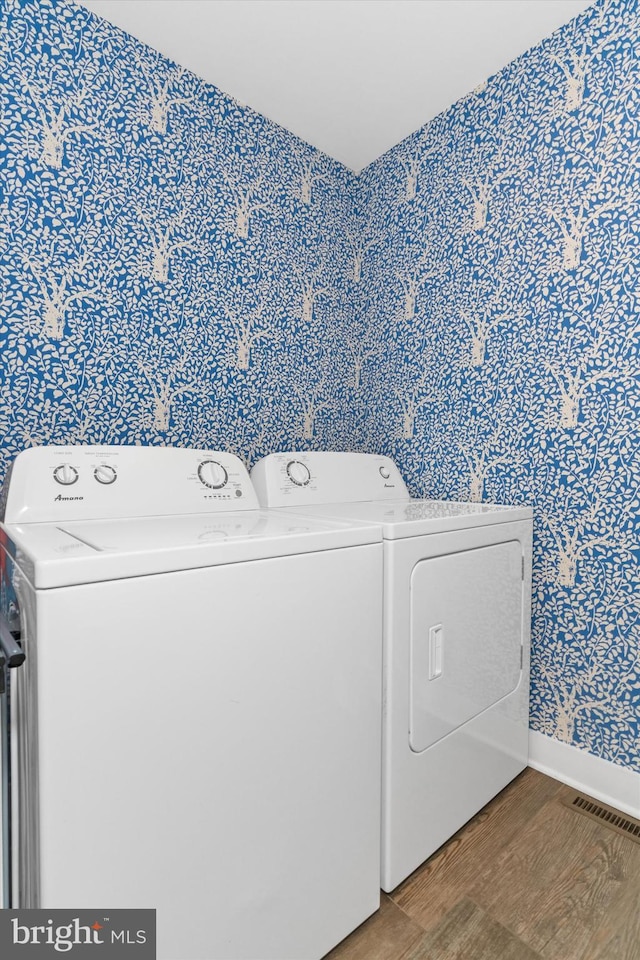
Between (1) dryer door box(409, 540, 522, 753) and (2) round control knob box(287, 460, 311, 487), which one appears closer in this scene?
(1) dryer door box(409, 540, 522, 753)

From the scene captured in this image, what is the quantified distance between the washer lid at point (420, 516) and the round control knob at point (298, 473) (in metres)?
0.10

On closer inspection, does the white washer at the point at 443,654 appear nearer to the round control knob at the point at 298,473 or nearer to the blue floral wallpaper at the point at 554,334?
the round control knob at the point at 298,473

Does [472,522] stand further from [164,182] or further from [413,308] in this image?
Answer: [164,182]

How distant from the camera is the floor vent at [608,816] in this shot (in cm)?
139

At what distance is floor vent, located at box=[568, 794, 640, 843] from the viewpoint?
4.55 feet

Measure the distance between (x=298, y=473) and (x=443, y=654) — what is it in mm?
767

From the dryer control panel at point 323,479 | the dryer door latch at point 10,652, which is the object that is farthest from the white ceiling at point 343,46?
the dryer door latch at point 10,652

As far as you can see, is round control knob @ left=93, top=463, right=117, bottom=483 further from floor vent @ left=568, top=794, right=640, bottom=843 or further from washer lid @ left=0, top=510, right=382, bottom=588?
floor vent @ left=568, top=794, right=640, bottom=843

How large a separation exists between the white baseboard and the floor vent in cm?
3

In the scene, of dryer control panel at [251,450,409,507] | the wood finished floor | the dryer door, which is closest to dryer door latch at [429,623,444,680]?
the dryer door

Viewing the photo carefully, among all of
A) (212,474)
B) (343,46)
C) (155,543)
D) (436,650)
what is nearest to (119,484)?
(212,474)

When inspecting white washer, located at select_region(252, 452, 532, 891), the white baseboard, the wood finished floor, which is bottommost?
the wood finished floor

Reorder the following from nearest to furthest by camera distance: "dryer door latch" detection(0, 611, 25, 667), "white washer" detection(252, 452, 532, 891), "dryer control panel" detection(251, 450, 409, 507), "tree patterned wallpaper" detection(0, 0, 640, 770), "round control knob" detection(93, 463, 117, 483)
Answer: "dryer door latch" detection(0, 611, 25, 667) → "white washer" detection(252, 452, 532, 891) → "round control knob" detection(93, 463, 117, 483) → "tree patterned wallpaper" detection(0, 0, 640, 770) → "dryer control panel" detection(251, 450, 409, 507)

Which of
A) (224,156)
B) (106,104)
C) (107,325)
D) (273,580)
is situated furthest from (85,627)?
(224,156)
